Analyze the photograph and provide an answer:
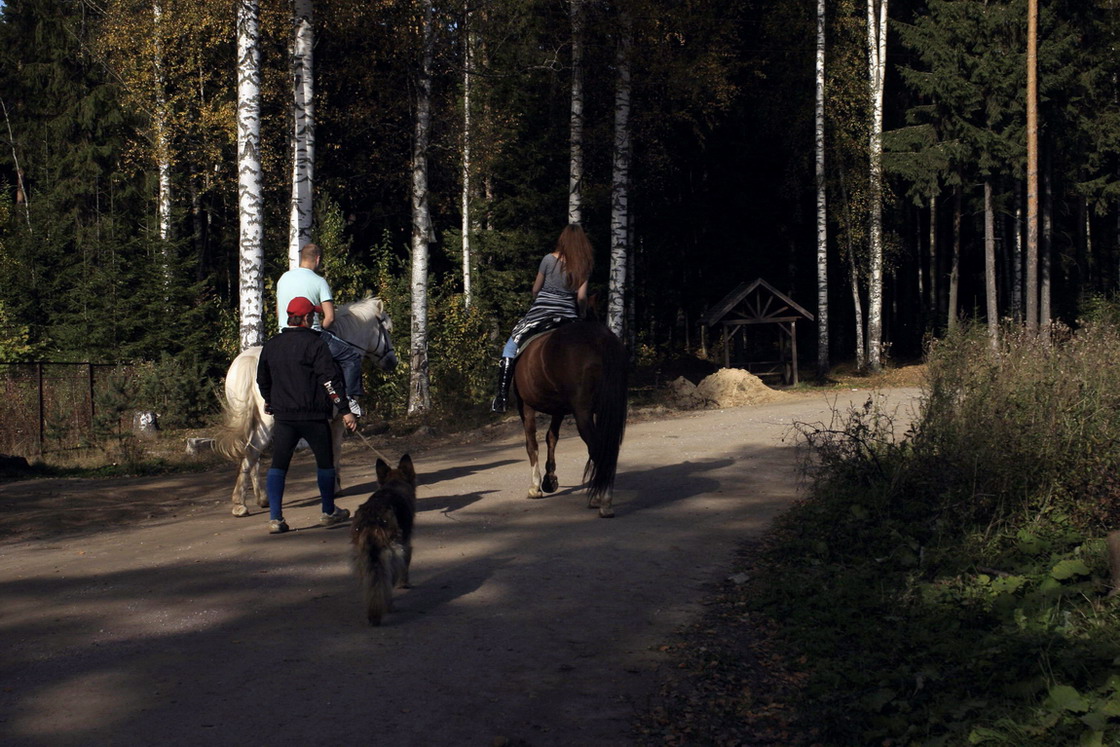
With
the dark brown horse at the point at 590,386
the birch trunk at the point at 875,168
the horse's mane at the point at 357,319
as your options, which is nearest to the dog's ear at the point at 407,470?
the dark brown horse at the point at 590,386

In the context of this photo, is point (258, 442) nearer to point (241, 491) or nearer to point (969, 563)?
point (241, 491)

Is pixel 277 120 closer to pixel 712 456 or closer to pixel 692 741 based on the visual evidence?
pixel 712 456

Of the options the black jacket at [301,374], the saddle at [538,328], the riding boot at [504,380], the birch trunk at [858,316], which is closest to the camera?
the black jacket at [301,374]

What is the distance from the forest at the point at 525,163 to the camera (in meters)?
22.3

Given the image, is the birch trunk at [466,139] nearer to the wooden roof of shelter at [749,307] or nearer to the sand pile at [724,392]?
the sand pile at [724,392]

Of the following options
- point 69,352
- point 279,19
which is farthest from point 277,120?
point 69,352

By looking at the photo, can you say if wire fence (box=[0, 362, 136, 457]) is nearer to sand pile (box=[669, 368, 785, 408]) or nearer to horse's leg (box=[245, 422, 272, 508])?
horse's leg (box=[245, 422, 272, 508])

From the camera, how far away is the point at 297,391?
9078mm

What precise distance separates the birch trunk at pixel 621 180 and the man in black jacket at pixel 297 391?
13.5 meters

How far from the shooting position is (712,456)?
Answer: 533 inches

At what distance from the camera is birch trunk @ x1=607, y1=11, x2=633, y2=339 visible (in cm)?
2238

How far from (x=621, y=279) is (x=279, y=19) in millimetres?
9636

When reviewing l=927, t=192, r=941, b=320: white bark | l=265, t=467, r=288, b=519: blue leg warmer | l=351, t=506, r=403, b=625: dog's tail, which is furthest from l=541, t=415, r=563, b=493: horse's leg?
l=927, t=192, r=941, b=320: white bark

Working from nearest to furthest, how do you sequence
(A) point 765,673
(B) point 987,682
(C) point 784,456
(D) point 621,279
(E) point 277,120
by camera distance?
(B) point 987,682 → (A) point 765,673 → (C) point 784,456 → (D) point 621,279 → (E) point 277,120
